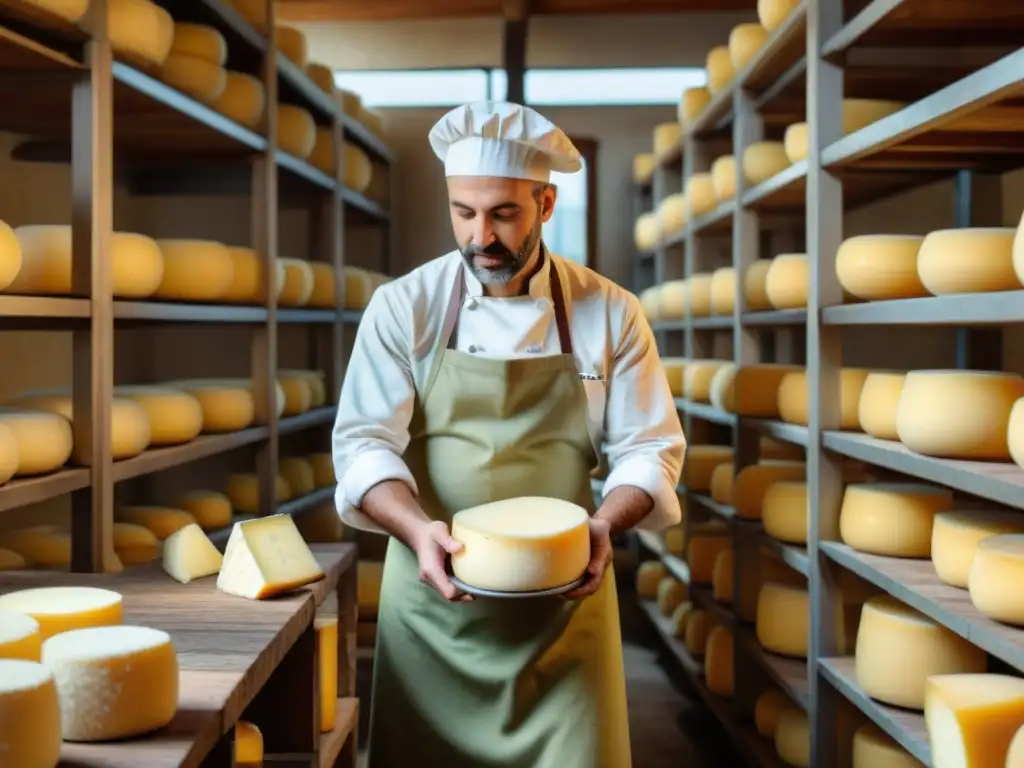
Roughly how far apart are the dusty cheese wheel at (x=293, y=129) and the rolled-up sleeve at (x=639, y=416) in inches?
85.0

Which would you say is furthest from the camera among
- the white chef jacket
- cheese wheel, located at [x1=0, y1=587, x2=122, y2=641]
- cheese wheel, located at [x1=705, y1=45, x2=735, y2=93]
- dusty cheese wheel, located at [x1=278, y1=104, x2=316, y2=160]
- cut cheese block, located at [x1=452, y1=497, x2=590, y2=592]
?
dusty cheese wheel, located at [x1=278, y1=104, x2=316, y2=160]

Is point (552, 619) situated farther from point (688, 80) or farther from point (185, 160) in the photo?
point (688, 80)

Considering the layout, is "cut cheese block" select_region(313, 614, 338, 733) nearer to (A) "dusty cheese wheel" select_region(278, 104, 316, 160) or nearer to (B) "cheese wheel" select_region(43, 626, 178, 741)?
(B) "cheese wheel" select_region(43, 626, 178, 741)

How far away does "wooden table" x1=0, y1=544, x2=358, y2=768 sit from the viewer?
105 cm

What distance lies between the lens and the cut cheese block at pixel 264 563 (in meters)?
1.63

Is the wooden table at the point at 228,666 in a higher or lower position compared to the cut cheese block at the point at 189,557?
lower

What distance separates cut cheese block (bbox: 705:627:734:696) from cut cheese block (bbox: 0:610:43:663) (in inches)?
104

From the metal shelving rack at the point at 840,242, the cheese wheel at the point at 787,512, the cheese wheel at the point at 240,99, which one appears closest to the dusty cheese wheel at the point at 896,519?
the metal shelving rack at the point at 840,242

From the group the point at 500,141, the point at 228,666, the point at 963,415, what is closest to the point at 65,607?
the point at 228,666

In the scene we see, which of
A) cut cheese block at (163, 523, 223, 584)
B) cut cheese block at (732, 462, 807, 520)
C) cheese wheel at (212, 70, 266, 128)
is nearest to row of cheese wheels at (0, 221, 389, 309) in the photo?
cheese wheel at (212, 70, 266, 128)

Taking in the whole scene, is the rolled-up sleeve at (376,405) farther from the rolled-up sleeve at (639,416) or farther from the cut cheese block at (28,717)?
the cut cheese block at (28,717)

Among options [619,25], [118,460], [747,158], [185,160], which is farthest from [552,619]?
[619,25]

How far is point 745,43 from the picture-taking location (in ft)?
10.8

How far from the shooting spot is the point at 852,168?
2516 mm
